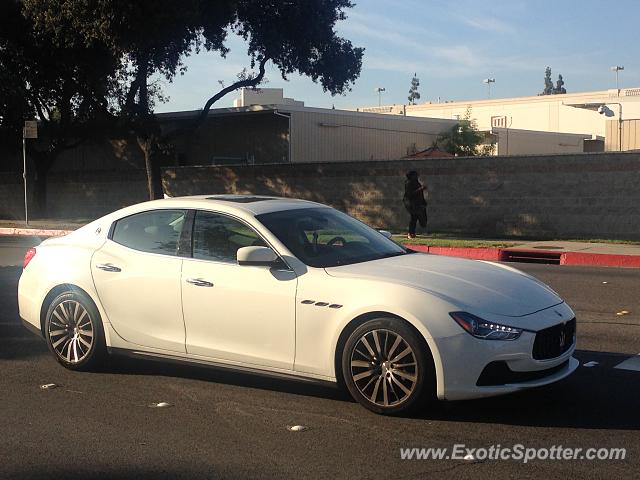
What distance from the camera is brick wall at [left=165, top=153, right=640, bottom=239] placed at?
65.4 feet

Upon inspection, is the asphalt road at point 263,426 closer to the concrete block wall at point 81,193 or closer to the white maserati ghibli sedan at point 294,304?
the white maserati ghibli sedan at point 294,304

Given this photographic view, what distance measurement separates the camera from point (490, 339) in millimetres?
5117

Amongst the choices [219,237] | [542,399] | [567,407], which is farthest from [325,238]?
[567,407]

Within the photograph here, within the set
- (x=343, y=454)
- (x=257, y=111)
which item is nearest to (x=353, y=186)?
(x=257, y=111)

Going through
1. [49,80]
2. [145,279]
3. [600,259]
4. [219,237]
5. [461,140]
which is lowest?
[600,259]

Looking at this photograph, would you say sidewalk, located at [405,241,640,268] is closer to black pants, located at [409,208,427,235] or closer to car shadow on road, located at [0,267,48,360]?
black pants, located at [409,208,427,235]

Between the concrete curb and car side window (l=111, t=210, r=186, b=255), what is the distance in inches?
337

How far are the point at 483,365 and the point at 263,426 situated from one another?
4.96 ft

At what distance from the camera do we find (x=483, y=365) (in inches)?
202

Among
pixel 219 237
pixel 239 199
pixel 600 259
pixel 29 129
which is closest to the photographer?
pixel 219 237

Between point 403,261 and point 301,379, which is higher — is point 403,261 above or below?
above

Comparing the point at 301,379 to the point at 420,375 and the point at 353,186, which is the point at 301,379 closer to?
the point at 420,375

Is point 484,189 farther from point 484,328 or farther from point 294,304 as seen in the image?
point 484,328

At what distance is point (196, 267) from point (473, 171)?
55.5 ft
